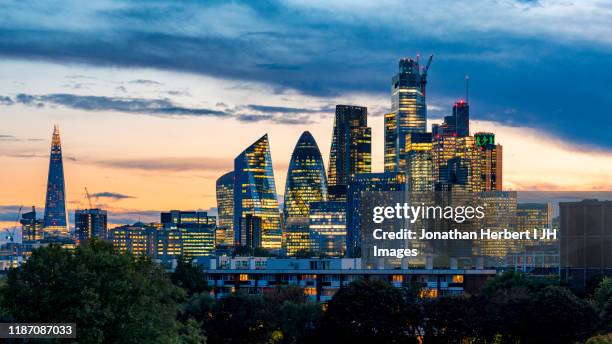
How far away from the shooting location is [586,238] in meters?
185

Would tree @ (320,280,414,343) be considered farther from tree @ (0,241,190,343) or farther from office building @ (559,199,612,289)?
office building @ (559,199,612,289)

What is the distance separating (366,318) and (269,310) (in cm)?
2399

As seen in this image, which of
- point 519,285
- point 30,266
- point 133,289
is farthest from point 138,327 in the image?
point 519,285

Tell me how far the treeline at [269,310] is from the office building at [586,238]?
7974 millimetres

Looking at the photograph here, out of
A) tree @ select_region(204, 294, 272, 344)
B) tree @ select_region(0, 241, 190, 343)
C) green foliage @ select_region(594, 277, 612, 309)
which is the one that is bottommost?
tree @ select_region(204, 294, 272, 344)

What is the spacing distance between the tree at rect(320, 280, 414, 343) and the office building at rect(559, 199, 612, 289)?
56598 millimetres

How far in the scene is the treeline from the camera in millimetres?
79250

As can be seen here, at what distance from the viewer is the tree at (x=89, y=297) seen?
77938mm

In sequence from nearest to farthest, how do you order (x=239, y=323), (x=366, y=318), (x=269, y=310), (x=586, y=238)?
(x=366, y=318)
(x=239, y=323)
(x=269, y=310)
(x=586, y=238)

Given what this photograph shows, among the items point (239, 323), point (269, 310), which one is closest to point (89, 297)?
point (239, 323)

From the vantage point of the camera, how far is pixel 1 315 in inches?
2997

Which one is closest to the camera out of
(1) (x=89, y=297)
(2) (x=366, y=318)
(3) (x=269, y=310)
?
(1) (x=89, y=297)

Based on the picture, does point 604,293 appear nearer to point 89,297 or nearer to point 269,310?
point 269,310

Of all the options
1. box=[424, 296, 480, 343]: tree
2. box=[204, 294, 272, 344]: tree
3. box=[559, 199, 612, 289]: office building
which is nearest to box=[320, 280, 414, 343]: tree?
box=[424, 296, 480, 343]: tree
